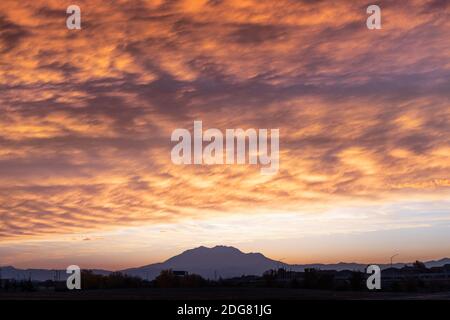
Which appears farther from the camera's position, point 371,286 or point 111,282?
point 111,282

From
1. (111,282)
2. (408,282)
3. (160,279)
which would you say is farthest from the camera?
(160,279)

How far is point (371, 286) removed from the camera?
4614 inches
